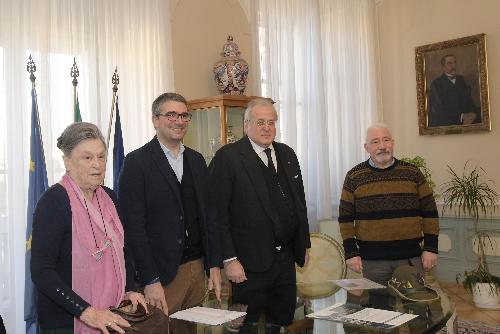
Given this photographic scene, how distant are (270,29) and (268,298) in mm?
3123

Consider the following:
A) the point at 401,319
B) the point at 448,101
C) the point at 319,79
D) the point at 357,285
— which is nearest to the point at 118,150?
the point at 357,285

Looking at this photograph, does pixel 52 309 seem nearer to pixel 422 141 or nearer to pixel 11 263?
pixel 11 263

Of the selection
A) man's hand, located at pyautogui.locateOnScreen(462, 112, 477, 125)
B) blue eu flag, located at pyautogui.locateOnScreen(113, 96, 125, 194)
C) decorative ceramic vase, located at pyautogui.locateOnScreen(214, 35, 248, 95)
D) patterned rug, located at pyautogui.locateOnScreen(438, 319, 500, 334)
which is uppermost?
decorative ceramic vase, located at pyautogui.locateOnScreen(214, 35, 248, 95)

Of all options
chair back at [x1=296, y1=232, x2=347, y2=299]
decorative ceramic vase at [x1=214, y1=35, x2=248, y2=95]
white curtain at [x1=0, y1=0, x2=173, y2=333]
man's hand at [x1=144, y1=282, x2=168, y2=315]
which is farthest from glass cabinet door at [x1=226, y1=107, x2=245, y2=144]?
man's hand at [x1=144, y1=282, x2=168, y2=315]

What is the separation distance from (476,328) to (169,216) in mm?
2823

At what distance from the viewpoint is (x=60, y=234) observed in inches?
75.7

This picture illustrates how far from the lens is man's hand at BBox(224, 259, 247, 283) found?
2.67 metres

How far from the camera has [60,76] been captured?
346 cm

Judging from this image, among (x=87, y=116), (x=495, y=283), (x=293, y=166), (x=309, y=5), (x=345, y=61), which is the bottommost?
(x=495, y=283)

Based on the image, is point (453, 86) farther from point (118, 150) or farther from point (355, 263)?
point (118, 150)

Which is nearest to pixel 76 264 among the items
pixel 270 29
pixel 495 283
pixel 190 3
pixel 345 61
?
pixel 190 3

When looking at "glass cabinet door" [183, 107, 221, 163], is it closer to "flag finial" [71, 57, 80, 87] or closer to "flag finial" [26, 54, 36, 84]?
"flag finial" [71, 57, 80, 87]

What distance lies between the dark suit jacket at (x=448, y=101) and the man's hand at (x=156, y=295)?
14.3ft

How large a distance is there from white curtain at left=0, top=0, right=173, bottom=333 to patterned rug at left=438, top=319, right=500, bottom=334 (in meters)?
2.70
